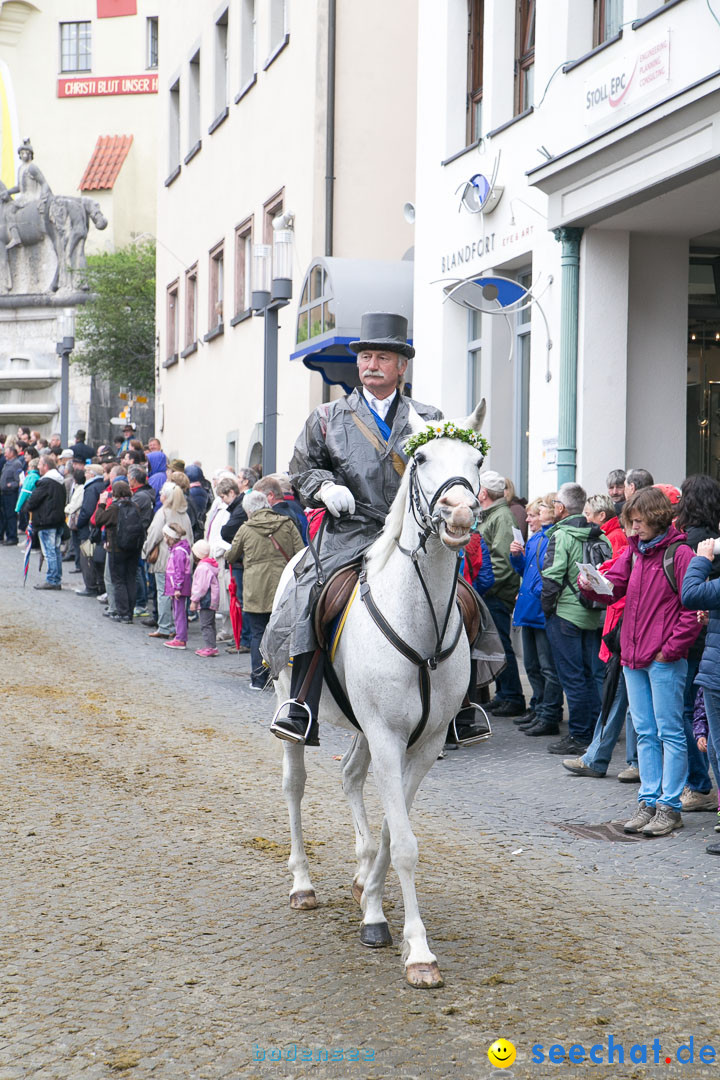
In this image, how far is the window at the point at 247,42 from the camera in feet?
90.2

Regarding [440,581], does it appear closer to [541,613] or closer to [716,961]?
[716,961]

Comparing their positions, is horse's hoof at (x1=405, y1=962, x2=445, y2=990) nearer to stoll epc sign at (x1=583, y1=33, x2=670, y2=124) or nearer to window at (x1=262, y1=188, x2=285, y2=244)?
stoll epc sign at (x1=583, y1=33, x2=670, y2=124)

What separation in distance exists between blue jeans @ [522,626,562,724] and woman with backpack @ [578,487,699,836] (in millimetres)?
2842

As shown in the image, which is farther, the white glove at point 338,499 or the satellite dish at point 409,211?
the satellite dish at point 409,211

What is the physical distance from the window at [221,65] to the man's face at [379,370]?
2470 centimetres

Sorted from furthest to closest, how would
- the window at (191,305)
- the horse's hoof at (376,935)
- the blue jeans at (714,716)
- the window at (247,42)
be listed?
the window at (191,305) → the window at (247,42) → the blue jeans at (714,716) → the horse's hoof at (376,935)

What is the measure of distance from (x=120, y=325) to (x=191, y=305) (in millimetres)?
10245

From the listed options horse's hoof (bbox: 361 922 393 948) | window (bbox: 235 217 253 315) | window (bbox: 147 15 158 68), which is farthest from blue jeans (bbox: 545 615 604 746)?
window (bbox: 147 15 158 68)

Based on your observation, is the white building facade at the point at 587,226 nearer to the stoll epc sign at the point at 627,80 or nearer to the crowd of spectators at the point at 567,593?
the stoll epc sign at the point at 627,80

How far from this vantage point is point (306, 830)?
807 cm

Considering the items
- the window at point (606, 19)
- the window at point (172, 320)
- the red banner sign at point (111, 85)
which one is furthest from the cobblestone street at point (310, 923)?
the red banner sign at point (111, 85)

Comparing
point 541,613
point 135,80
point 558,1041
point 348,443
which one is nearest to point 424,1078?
point 558,1041

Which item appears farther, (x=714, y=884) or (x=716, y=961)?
(x=714, y=884)

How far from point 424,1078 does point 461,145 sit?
1546 centimetres
